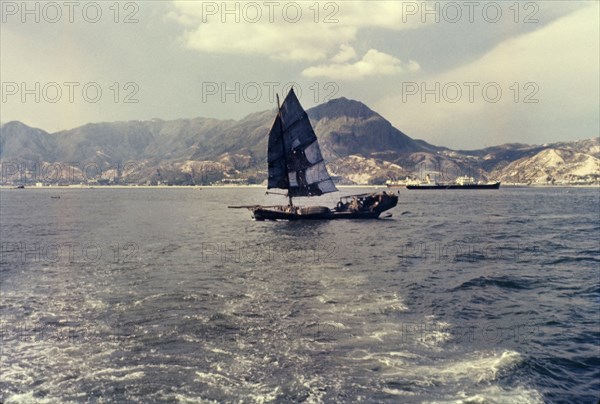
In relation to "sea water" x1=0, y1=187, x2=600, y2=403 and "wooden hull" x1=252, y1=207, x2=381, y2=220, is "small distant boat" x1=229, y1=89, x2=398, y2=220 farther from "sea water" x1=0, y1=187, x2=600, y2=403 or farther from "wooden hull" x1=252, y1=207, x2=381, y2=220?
"sea water" x1=0, y1=187, x2=600, y2=403

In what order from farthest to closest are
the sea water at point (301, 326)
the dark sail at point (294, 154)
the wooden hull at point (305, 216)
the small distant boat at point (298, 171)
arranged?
the wooden hull at point (305, 216)
the small distant boat at point (298, 171)
the dark sail at point (294, 154)
the sea water at point (301, 326)

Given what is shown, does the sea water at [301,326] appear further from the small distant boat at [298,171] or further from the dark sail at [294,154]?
the dark sail at [294,154]

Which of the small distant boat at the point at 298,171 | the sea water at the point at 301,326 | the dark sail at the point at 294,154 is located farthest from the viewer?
the small distant boat at the point at 298,171

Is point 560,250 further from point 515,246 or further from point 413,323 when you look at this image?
point 413,323

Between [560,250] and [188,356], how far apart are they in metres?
40.0

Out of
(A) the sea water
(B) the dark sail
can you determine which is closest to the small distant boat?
(B) the dark sail

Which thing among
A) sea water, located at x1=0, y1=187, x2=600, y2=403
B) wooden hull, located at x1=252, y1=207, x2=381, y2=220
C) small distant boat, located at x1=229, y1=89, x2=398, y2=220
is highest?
small distant boat, located at x1=229, y1=89, x2=398, y2=220

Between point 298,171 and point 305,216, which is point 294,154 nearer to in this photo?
point 298,171

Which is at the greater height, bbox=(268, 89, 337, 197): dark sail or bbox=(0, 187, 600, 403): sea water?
bbox=(268, 89, 337, 197): dark sail

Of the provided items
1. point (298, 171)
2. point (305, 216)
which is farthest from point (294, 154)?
point (305, 216)

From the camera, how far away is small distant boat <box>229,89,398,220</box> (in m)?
73.3

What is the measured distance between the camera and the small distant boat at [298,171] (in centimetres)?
7331

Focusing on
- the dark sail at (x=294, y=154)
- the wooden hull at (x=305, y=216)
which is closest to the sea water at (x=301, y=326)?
the wooden hull at (x=305, y=216)

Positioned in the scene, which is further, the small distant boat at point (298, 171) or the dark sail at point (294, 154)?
the small distant boat at point (298, 171)
